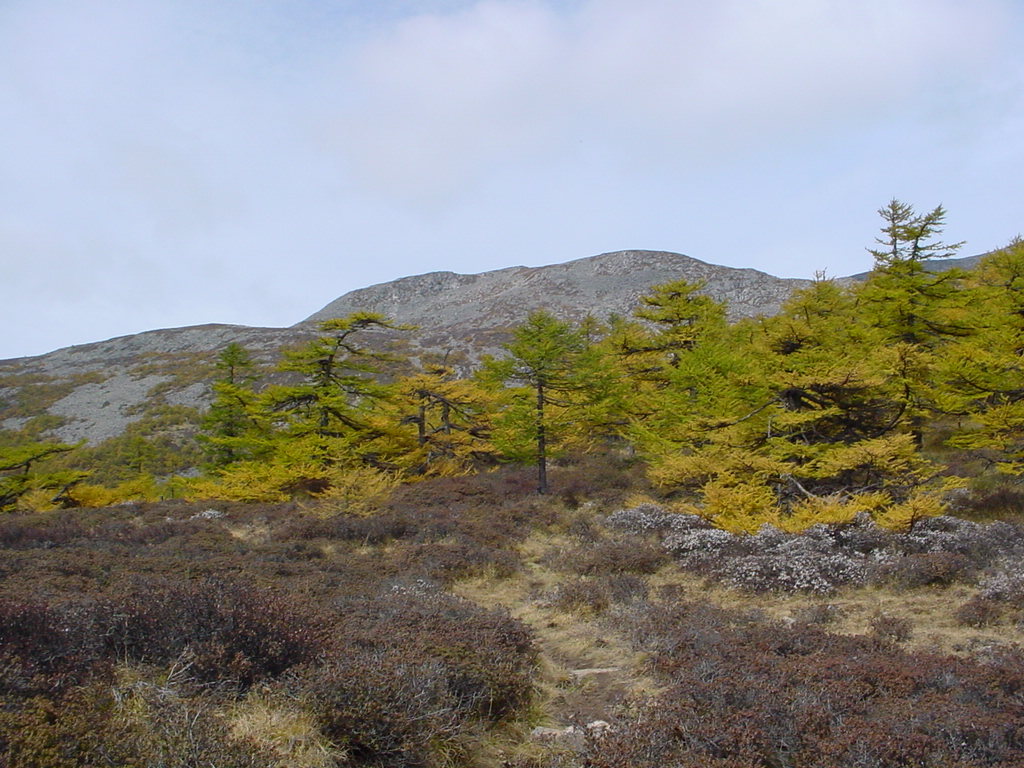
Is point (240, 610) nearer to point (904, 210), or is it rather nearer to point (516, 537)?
point (516, 537)

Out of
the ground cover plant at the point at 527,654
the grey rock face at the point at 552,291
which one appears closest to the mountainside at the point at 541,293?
the grey rock face at the point at 552,291

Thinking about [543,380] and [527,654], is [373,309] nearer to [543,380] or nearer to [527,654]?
[543,380]

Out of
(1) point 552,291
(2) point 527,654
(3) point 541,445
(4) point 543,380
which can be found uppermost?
(1) point 552,291

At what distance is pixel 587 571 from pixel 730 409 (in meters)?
5.88

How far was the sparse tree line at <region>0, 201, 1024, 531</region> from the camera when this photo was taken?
12.0 metres

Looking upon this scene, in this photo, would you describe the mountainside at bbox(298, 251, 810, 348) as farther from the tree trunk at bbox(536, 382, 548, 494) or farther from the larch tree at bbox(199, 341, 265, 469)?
the tree trunk at bbox(536, 382, 548, 494)

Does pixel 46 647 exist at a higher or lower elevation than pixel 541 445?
higher

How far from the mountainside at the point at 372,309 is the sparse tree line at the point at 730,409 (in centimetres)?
2432

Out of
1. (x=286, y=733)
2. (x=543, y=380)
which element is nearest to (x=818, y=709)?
Answer: (x=286, y=733)

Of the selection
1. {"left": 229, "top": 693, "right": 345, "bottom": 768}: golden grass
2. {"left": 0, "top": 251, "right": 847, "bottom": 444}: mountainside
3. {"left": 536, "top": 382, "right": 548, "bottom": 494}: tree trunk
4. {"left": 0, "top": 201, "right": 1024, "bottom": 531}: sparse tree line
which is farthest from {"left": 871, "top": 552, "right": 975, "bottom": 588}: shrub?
{"left": 0, "top": 251, "right": 847, "bottom": 444}: mountainside

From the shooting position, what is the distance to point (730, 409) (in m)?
13.9

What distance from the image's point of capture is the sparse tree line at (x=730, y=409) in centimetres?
1196

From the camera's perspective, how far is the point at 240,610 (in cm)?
506

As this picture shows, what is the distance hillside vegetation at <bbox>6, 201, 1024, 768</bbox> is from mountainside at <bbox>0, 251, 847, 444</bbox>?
27241 millimetres
